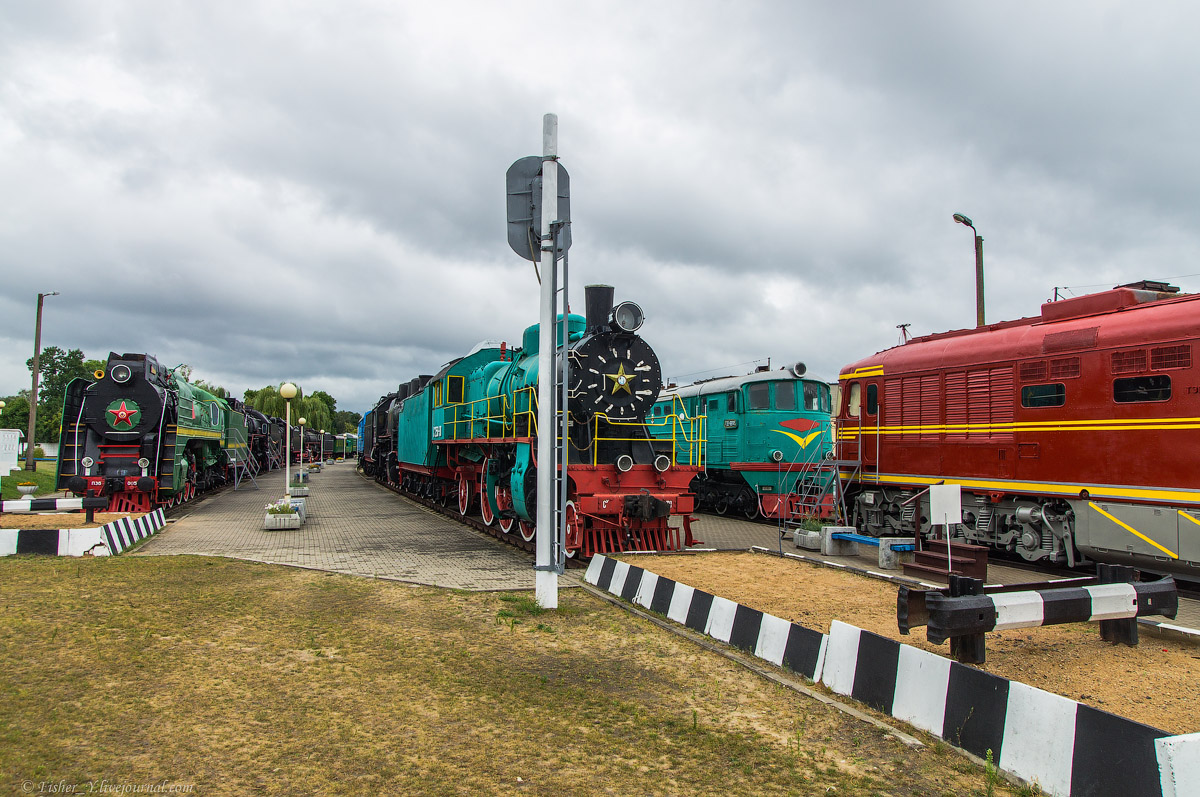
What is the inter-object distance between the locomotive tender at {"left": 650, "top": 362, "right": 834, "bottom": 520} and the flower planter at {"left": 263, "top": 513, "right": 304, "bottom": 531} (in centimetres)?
846

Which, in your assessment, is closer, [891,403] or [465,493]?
[891,403]

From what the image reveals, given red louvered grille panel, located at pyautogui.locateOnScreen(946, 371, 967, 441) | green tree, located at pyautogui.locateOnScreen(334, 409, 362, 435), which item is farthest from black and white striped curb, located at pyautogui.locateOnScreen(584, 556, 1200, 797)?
green tree, located at pyautogui.locateOnScreen(334, 409, 362, 435)

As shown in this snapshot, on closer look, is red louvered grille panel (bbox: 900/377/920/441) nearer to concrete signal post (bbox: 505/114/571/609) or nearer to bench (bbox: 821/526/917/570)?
bench (bbox: 821/526/917/570)

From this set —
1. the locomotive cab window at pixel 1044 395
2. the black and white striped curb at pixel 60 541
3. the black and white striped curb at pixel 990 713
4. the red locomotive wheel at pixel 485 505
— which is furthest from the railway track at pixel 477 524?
the locomotive cab window at pixel 1044 395

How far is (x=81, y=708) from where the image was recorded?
179 inches

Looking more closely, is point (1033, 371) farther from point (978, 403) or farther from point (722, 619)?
point (722, 619)

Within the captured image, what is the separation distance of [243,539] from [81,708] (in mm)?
9519

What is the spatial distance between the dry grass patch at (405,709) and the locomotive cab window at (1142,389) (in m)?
7.58

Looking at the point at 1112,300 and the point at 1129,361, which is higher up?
the point at 1112,300

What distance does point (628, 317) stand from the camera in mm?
11297

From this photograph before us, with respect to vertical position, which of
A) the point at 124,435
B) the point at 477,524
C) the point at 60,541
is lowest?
the point at 477,524

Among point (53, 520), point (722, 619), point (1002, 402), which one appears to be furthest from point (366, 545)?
point (1002, 402)

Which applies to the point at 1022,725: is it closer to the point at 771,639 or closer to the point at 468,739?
the point at 771,639

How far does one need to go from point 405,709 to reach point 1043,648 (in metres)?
5.18
